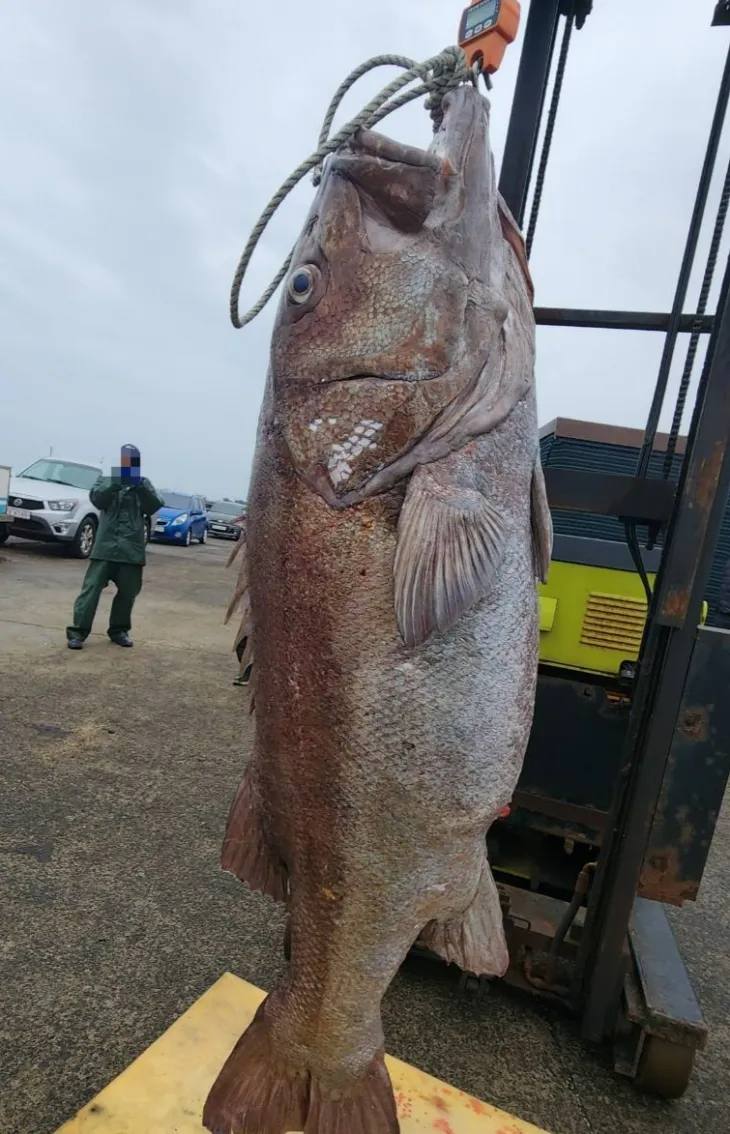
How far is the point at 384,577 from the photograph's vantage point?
1220 millimetres

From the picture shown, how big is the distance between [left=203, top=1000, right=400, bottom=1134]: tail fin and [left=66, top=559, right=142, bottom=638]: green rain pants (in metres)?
5.83

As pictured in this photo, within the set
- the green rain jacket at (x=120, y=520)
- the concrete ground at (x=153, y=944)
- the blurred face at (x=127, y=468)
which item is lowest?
the concrete ground at (x=153, y=944)

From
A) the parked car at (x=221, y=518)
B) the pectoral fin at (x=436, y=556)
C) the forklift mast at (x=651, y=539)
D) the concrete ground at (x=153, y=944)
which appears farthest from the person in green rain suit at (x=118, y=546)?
the parked car at (x=221, y=518)

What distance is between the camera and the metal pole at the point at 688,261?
2.02 m

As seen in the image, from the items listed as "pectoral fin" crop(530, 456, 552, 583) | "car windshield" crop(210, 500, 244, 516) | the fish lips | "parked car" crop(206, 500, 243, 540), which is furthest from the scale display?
"car windshield" crop(210, 500, 244, 516)

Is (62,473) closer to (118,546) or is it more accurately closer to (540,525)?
(118,546)

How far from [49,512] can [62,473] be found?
129 cm

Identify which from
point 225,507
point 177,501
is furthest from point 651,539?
point 225,507

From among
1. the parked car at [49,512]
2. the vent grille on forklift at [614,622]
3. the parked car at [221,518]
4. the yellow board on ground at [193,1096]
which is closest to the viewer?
the yellow board on ground at [193,1096]

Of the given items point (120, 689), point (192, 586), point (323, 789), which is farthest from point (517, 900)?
point (192, 586)

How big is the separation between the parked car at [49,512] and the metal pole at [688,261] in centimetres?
1143

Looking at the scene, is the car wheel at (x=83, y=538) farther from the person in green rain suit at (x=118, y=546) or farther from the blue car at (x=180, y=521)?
the person in green rain suit at (x=118, y=546)

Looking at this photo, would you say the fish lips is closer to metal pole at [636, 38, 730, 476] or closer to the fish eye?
the fish eye

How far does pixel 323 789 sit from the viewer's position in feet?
4.29
